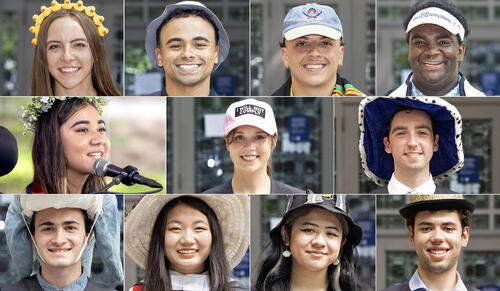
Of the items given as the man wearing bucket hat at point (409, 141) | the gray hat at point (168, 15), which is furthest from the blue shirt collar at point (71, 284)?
the man wearing bucket hat at point (409, 141)

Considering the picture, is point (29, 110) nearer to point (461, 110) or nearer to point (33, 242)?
point (33, 242)

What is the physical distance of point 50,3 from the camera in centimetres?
610

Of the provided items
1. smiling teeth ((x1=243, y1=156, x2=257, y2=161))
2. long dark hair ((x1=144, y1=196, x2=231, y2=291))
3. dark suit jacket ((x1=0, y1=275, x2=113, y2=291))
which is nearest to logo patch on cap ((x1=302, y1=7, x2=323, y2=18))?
smiling teeth ((x1=243, y1=156, x2=257, y2=161))

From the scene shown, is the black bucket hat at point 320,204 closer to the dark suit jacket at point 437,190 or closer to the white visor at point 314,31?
the dark suit jacket at point 437,190

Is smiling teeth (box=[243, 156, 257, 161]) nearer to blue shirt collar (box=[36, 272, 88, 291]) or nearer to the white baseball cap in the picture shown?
the white baseball cap

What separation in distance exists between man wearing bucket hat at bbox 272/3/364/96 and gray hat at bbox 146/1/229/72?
404mm

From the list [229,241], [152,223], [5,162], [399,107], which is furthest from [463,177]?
[5,162]

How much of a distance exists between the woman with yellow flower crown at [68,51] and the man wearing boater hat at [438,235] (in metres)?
2.33

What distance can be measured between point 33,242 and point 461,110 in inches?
120

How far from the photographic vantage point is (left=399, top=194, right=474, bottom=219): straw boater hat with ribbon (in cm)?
604

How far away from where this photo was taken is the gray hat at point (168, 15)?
6016mm

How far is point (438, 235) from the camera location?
6059 mm

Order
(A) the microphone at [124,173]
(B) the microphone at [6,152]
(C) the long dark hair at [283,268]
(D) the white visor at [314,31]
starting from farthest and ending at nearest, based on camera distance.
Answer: (C) the long dark hair at [283,268], (D) the white visor at [314,31], (A) the microphone at [124,173], (B) the microphone at [6,152]

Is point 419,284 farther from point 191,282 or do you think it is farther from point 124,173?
point 124,173
